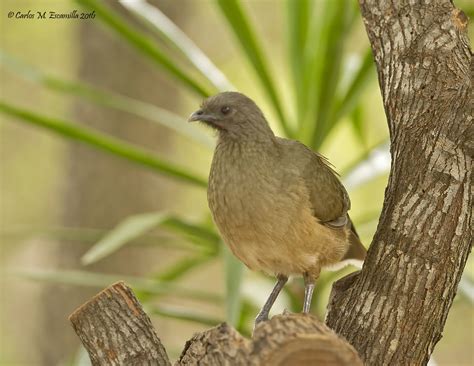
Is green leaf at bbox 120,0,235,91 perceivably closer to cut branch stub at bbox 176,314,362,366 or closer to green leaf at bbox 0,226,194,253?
green leaf at bbox 0,226,194,253

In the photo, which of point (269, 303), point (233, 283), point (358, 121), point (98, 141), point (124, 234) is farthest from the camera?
point (358, 121)

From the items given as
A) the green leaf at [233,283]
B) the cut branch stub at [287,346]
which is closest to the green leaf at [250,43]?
the green leaf at [233,283]

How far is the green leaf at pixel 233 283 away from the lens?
334 cm

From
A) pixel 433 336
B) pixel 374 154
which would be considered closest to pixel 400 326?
pixel 433 336

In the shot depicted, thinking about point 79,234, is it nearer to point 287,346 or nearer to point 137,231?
point 137,231

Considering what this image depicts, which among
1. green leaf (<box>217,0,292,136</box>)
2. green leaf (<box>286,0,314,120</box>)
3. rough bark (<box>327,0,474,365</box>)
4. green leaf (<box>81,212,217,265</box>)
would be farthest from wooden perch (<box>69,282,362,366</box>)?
green leaf (<box>286,0,314,120</box>)

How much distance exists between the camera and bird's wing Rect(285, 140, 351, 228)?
312 centimetres

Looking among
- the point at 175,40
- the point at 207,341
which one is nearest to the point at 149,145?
the point at 175,40

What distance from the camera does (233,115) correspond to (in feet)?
10.3

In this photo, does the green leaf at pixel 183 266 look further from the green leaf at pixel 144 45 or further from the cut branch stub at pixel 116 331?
the cut branch stub at pixel 116 331

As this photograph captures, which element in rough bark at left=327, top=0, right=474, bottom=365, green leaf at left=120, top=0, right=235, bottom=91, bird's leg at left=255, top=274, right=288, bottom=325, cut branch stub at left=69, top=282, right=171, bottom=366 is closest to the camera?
cut branch stub at left=69, top=282, right=171, bottom=366

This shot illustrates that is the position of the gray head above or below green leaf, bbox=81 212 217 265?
above

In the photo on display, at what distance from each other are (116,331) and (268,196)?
2.19 feet

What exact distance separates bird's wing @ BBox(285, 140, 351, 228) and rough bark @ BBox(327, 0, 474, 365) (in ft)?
0.92
